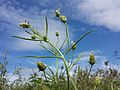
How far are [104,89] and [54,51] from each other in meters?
1.37

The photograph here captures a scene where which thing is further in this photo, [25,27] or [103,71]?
[103,71]

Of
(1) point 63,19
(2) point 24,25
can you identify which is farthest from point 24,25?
(1) point 63,19

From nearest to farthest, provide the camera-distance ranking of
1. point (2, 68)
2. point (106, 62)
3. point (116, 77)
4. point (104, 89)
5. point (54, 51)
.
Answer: point (54, 51) → point (104, 89) → point (2, 68) → point (116, 77) → point (106, 62)

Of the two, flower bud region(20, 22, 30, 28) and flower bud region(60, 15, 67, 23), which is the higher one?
flower bud region(60, 15, 67, 23)

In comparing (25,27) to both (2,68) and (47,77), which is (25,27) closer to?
(47,77)

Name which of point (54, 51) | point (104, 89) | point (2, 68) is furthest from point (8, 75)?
point (54, 51)

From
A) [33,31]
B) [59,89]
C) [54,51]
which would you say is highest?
[33,31]

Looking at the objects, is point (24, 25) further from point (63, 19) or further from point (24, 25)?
point (63, 19)

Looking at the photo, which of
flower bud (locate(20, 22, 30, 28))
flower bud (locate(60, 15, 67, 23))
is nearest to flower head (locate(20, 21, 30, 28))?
flower bud (locate(20, 22, 30, 28))

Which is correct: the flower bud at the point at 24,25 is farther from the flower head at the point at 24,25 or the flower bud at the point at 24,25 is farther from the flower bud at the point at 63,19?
the flower bud at the point at 63,19

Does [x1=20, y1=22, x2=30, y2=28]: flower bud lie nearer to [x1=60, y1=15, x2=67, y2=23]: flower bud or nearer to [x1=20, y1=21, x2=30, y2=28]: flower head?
[x1=20, y1=21, x2=30, y2=28]: flower head

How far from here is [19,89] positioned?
3.72m

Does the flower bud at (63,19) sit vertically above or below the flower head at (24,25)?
above


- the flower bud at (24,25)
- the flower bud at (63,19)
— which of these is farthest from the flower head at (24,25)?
the flower bud at (63,19)
